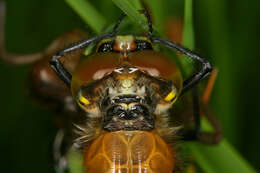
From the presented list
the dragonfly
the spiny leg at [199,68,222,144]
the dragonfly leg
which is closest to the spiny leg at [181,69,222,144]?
the spiny leg at [199,68,222,144]

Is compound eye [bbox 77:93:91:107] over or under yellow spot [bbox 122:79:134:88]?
under

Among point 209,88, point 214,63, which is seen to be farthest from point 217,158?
point 214,63

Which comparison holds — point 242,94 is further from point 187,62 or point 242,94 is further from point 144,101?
point 144,101

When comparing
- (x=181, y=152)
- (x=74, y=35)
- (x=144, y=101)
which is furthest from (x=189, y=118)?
(x=74, y=35)

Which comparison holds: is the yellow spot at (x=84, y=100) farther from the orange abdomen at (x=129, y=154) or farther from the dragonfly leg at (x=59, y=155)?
the dragonfly leg at (x=59, y=155)

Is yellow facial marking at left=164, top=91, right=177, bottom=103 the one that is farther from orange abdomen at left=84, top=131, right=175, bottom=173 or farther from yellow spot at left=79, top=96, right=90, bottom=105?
yellow spot at left=79, top=96, right=90, bottom=105

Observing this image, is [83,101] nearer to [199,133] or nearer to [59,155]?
[199,133]
